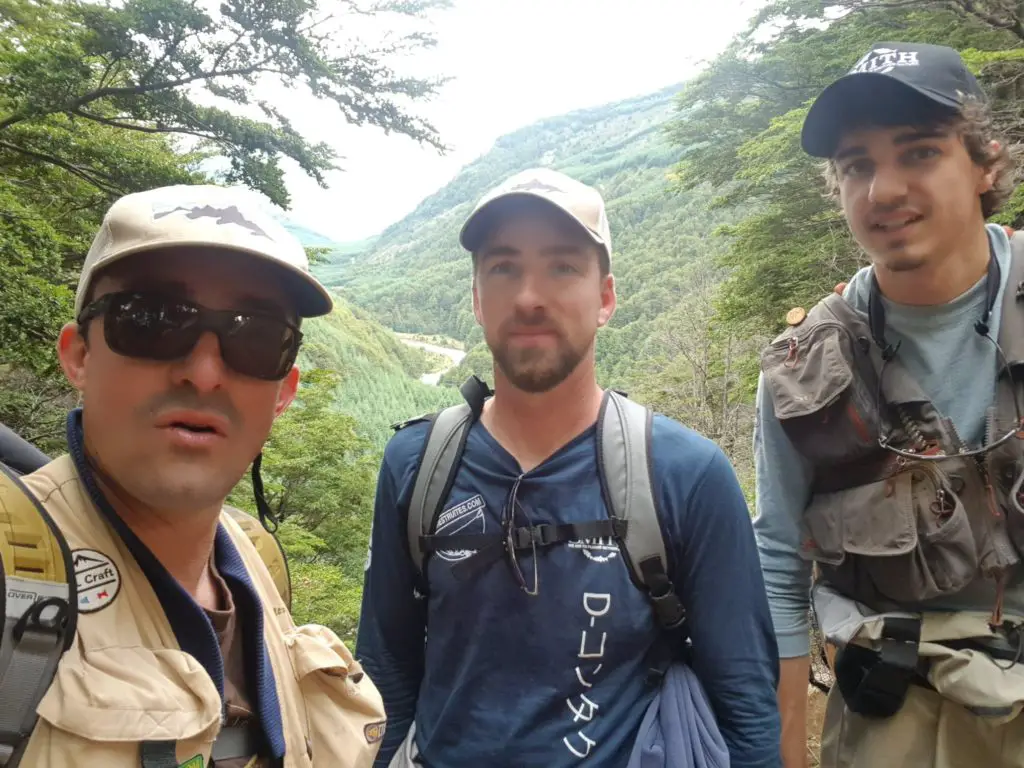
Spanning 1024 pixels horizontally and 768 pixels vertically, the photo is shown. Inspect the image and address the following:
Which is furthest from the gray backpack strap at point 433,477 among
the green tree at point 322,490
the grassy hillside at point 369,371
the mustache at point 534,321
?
the grassy hillside at point 369,371

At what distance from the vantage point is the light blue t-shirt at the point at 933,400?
162 centimetres

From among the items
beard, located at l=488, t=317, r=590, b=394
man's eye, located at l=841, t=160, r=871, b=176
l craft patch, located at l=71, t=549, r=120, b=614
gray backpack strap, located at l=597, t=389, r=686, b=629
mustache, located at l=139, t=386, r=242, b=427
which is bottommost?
gray backpack strap, located at l=597, t=389, r=686, b=629

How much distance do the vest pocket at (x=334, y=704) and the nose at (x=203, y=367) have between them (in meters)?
0.63

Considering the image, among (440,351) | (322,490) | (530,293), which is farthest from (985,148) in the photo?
(440,351)

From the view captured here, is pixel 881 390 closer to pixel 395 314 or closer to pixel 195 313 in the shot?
pixel 195 313

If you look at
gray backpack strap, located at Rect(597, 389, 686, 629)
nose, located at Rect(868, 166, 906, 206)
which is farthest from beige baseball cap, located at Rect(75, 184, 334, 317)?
nose, located at Rect(868, 166, 906, 206)

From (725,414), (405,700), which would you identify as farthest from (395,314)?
(405,700)

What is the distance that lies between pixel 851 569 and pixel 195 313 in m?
1.83

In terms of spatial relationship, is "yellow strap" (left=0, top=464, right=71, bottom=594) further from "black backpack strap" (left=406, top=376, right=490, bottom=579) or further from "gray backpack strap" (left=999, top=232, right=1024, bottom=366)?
"gray backpack strap" (left=999, top=232, right=1024, bottom=366)

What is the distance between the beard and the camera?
1684 millimetres

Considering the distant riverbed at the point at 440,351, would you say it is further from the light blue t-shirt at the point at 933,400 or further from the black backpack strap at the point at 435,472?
the light blue t-shirt at the point at 933,400

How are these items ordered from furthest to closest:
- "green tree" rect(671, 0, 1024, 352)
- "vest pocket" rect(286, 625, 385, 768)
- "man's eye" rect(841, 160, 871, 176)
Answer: "green tree" rect(671, 0, 1024, 352) → "man's eye" rect(841, 160, 871, 176) → "vest pocket" rect(286, 625, 385, 768)

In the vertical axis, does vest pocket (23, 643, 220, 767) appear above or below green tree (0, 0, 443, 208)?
below

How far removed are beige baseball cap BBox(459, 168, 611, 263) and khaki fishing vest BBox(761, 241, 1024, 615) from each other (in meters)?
0.72
